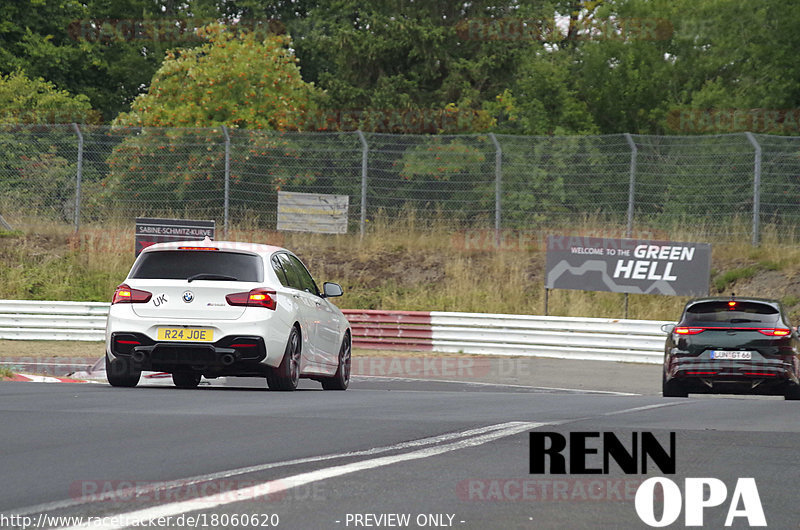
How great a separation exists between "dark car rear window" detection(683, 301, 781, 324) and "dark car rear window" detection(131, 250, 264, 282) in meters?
6.02

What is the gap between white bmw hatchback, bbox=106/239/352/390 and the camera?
12188mm

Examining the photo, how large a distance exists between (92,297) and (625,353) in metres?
13.2

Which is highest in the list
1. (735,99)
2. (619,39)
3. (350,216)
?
(619,39)

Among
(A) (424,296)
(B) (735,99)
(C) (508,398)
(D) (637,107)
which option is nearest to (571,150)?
(A) (424,296)

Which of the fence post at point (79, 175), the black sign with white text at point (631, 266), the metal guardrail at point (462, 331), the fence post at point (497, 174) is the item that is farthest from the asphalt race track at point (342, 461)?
the fence post at point (79, 175)

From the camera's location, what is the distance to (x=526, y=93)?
4144 centimetres

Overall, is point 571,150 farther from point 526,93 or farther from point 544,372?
point 526,93

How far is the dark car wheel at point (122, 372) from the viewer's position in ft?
41.2

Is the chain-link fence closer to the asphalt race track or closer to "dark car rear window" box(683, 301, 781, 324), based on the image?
"dark car rear window" box(683, 301, 781, 324)

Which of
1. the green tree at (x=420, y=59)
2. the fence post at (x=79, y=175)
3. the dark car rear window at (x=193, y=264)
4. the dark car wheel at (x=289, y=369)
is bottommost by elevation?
the dark car wheel at (x=289, y=369)

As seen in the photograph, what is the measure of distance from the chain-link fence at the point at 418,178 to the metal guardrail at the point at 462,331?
4.28m

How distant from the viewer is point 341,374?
48.1ft

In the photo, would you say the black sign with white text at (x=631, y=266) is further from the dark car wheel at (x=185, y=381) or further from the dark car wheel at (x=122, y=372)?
the dark car wheel at (x=122, y=372)

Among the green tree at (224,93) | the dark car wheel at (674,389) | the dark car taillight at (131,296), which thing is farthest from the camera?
the green tree at (224,93)
